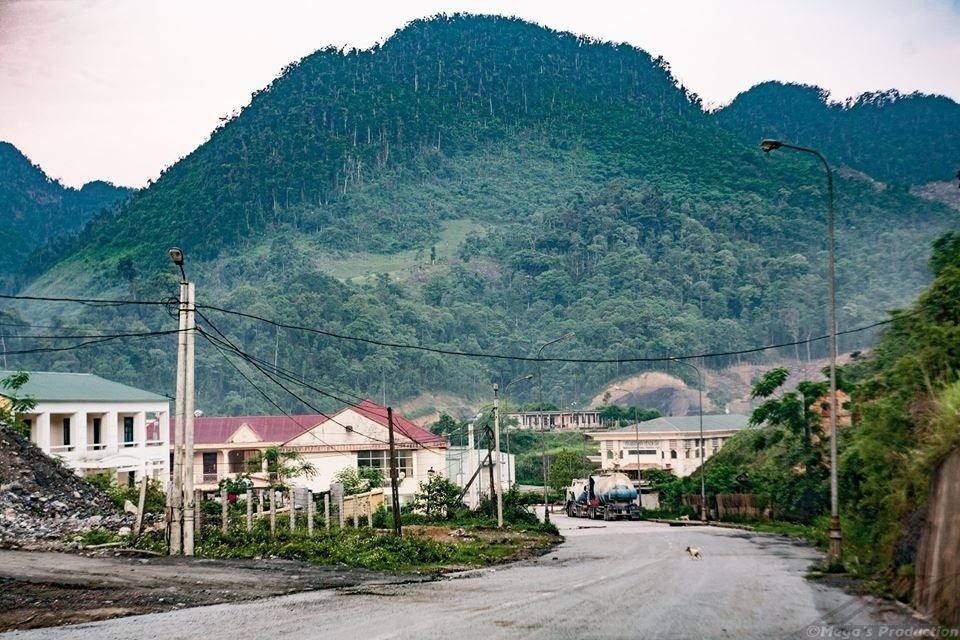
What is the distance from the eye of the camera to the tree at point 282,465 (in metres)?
61.1

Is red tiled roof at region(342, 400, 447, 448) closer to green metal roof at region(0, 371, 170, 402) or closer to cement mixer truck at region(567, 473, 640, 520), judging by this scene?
cement mixer truck at region(567, 473, 640, 520)

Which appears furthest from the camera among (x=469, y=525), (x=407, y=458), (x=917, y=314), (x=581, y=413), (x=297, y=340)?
(x=297, y=340)

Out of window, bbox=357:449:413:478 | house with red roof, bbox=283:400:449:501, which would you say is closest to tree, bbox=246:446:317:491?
house with red roof, bbox=283:400:449:501

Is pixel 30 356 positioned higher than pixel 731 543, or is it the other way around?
pixel 30 356

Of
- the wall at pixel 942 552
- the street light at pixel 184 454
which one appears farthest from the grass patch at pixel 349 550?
the wall at pixel 942 552

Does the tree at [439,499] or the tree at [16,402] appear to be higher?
the tree at [16,402]

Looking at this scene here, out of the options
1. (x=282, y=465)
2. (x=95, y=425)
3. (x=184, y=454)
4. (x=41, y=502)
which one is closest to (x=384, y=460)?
(x=282, y=465)

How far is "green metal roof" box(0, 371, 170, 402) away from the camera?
50094 mm

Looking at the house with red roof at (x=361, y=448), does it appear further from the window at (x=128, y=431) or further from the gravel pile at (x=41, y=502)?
the gravel pile at (x=41, y=502)

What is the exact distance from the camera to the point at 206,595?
16734mm

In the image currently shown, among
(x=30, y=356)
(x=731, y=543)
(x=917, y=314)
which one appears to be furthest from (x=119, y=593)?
(x=30, y=356)

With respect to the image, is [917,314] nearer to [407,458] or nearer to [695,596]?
[695,596]

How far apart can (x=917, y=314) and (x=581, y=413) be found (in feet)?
415

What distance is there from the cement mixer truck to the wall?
144ft
